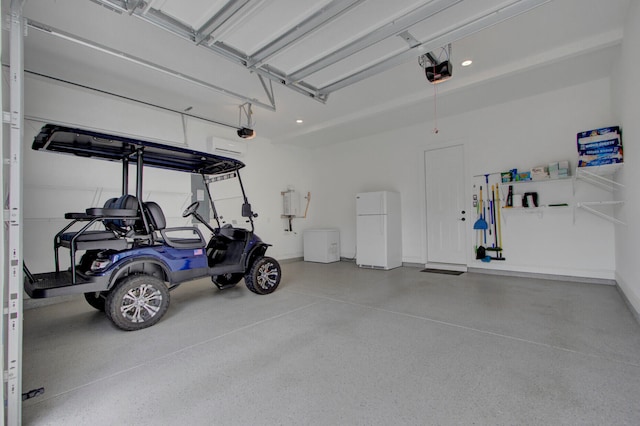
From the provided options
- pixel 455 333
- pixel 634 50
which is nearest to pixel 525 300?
pixel 455 333

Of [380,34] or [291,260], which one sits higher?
[380,34]

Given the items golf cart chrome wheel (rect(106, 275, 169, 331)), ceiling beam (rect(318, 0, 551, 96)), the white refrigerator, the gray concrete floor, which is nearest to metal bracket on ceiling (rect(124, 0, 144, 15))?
ceiling beam (rect(318, 0, 551, 96))

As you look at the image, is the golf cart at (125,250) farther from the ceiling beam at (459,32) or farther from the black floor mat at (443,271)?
the black floor mat at (443,271)

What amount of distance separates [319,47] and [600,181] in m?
4.46

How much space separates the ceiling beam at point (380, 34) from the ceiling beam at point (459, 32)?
1.36 feet

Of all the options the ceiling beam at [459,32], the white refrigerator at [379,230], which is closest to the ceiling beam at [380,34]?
the ceiling beam at [459,32]

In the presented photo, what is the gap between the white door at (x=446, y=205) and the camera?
228 inches

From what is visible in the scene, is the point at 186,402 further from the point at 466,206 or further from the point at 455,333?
the point at 466,206

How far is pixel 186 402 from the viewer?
5.98ft

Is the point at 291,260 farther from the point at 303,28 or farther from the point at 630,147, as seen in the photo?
the point at 630,147

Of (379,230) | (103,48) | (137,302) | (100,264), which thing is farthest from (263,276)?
(103,48)

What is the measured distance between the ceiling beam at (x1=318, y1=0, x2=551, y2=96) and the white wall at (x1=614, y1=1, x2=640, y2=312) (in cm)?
126

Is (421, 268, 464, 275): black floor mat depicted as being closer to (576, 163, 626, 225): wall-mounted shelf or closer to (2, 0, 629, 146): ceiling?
(576, 163, 626, 225): wall-mounted shelf

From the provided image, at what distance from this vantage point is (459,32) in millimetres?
2766
